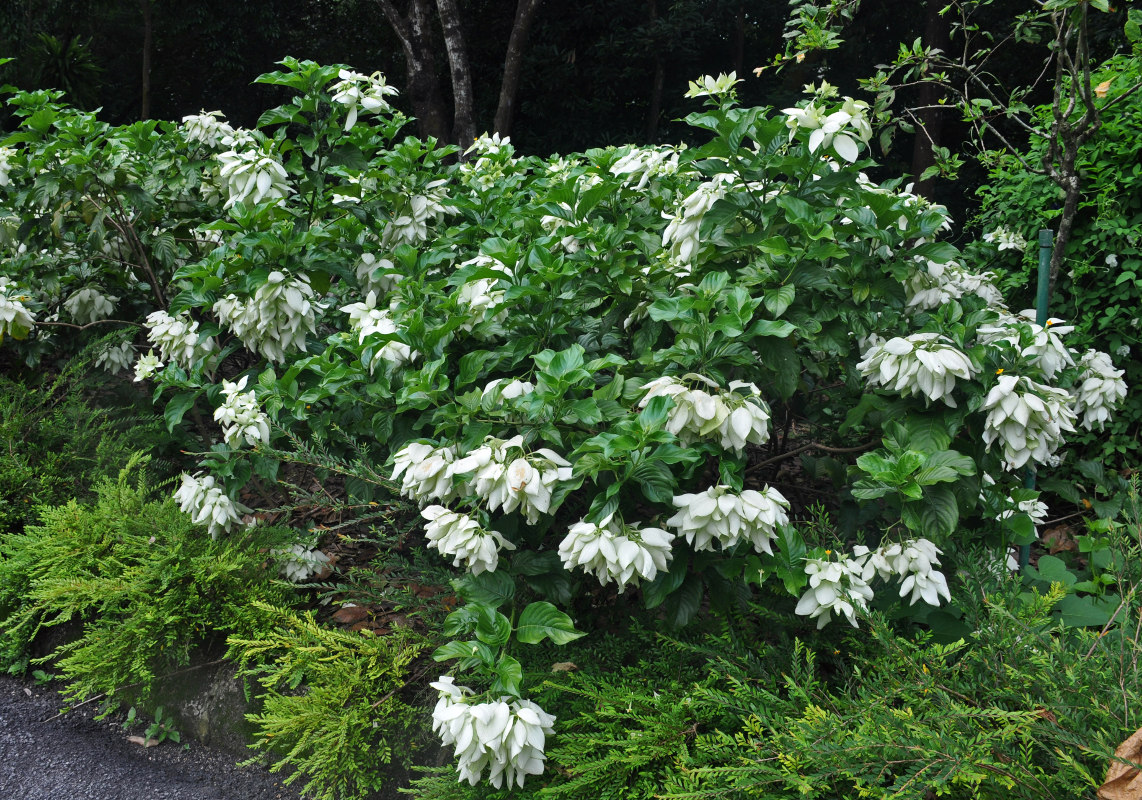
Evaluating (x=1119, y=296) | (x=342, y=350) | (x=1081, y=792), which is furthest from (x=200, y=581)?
(x=1119, y=296)

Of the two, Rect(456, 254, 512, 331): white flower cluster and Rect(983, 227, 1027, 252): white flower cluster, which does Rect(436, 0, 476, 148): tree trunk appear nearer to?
Rect(983, 227, 1027, 252): white flower cluster

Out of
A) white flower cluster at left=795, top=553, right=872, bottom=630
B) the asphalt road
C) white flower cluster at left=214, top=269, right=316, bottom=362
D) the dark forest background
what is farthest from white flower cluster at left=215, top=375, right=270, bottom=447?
the dark forest background

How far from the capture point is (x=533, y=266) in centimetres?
208

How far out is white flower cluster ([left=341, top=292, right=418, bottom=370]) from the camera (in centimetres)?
216

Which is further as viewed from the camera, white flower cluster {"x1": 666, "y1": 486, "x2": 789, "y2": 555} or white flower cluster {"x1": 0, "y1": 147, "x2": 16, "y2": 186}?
white flower cluster {"x1": 0, "y1": 147, "x2": 16, "y2": 186}

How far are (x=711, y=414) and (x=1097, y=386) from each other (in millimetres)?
1868

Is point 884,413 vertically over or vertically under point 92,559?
over

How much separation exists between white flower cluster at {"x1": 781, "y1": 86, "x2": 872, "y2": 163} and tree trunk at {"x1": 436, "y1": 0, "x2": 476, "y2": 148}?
16.8 feet

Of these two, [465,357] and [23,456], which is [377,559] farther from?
[23,456]

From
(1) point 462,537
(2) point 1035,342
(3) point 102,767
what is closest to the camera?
(1) point 462,537

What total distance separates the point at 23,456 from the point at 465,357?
2.55m

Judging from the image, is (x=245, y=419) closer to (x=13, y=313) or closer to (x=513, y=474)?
(x=513, y=474)

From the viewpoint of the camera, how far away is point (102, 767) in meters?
2.49

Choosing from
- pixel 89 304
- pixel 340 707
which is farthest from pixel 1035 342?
pixel 89 304
